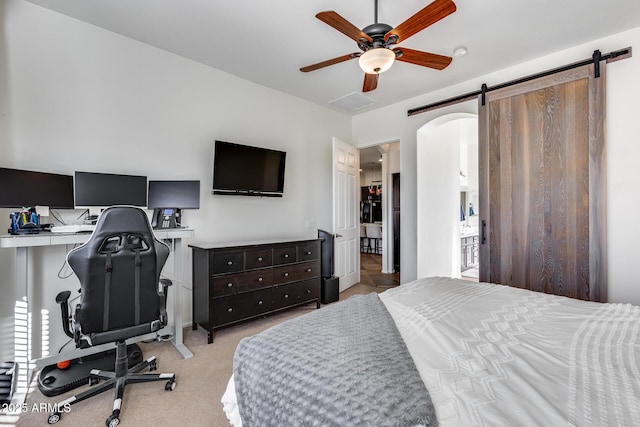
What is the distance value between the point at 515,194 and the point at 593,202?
63cm

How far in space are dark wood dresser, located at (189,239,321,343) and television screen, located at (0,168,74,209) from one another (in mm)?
1124

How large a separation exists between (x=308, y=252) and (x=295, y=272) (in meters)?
0.30

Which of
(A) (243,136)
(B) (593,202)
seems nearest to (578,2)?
(B) (593,202)

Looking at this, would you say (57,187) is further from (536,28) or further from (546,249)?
(546,249)

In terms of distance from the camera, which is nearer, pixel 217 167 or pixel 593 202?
pixel 593 202

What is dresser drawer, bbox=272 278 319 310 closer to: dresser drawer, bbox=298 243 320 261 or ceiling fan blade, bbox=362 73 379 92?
dresser drawer, bbox=298 243 320 261

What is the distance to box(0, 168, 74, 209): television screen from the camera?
6.37 feet

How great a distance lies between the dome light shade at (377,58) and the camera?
6.43 ft

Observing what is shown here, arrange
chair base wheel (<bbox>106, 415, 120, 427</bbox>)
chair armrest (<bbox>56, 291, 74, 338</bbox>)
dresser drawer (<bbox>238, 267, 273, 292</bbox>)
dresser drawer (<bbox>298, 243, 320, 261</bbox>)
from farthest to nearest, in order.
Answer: dresser drawer (<bbox>298, 243, 320, 261</bbox>) < dresser drawer (<bbox>238, 267, 273, 292</bbox>) < chair armrest (<bbox>56, 291, 74, 338</bbox>) < chair base wheel (<bbox>106, 415, 120, 427</bbox>)

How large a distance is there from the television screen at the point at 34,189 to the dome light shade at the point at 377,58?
7.95 ft

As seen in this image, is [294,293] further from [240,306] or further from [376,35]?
[376,35]

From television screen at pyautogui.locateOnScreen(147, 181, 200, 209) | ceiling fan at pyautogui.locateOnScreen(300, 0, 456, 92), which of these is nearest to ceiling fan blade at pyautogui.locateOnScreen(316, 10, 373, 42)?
ceiling fan at pyautogui.locateOnScreen(300, 0, 456, 92)

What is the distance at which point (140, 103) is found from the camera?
2803 mm

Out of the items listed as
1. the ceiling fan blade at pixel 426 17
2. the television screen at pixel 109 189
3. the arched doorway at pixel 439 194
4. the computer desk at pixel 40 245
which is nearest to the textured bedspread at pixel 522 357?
the ceiling fan blade at pixel 426 17
